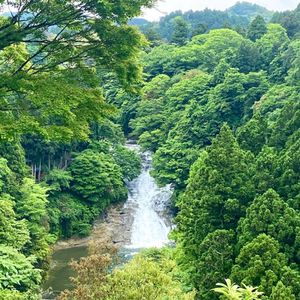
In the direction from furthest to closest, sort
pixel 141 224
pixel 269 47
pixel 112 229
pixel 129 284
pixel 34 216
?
pixel 269 47 → pixel 141 224 → pixel 112 229 → pixel 34 216 → pixel 129 284

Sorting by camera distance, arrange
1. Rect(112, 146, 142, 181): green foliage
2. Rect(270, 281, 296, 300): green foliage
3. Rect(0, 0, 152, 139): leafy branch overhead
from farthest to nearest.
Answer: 1. Rect(112, 146, 142, 181): green foliage
2. Rect(270, 281, 296, 300): green foliage
3. Rect(0, 0, 152, 139): leafy branch overhead

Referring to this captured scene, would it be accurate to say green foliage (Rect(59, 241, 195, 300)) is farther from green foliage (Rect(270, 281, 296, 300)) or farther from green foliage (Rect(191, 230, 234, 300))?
Answer: green foliage (Rect(270, 281, 296, 300))

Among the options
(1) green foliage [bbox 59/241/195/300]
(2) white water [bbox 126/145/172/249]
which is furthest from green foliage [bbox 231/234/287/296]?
(2) white water [bbox 126/145/172/249]

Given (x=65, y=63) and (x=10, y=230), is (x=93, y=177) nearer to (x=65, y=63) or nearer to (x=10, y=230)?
(x=10, y=230)

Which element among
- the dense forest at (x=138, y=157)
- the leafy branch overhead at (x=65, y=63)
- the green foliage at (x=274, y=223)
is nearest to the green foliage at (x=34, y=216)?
the dense forest at (x=138, y=157)

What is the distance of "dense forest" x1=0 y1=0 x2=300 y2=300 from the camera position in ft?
23.1

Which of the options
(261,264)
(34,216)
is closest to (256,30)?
(34,216)

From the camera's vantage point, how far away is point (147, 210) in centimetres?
3609

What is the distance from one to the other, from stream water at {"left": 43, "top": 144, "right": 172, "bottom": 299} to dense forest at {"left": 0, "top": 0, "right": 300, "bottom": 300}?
140 centimetres

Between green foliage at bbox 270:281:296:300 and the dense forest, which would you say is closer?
the dense forest

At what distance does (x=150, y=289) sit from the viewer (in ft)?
40.8

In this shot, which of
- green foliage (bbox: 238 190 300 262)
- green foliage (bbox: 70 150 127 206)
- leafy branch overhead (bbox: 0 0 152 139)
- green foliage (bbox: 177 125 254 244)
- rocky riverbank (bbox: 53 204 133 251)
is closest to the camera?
leafy branch overhead (bbox: 0 0 152 139)

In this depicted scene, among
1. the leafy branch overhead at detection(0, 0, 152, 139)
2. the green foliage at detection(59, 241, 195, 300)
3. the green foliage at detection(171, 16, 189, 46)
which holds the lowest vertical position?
the green foliage at detection(59, 241, 195, 300)

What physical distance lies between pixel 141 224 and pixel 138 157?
767 centimetres
